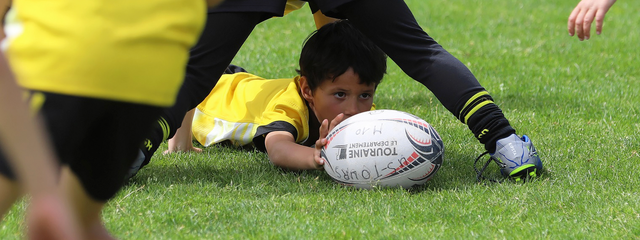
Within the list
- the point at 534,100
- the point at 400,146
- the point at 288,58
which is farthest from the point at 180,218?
the point at 288,58

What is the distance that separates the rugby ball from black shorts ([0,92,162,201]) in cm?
157

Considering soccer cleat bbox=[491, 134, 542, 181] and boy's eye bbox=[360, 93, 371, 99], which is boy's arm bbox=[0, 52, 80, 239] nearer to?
soccer cleat bbox=[491, 134, 542, 181]

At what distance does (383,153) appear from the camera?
3.37 meters

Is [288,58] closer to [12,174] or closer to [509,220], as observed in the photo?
[509,220]

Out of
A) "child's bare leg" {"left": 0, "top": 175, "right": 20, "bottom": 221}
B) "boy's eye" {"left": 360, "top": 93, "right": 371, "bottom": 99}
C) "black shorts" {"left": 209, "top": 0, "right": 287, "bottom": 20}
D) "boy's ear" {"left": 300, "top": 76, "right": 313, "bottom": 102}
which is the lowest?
"boy's ear" {"left": 300, "top": 76, "right": 313, "bottom": 102}

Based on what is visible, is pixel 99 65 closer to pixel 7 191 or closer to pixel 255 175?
pixel 7 191

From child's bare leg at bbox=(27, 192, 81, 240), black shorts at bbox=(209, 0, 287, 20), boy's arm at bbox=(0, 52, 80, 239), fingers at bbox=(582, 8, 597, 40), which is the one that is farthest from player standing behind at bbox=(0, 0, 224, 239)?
fingers at bbox=(582, 8, 597, 40)

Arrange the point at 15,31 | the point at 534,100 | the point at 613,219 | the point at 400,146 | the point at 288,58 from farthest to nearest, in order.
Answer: the point at 288,58 → the point at 534,100 → the point at 400,146 → the point at 613,219 → the point at 15,31

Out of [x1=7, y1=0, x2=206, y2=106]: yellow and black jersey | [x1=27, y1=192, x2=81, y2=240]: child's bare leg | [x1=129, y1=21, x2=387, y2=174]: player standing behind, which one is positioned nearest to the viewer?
[x1=27, y1=192, x2=81, y2=240]: child's bare leg

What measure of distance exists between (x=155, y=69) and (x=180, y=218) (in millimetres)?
1254

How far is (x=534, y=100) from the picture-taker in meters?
5.52

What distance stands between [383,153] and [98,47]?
1.87 meters

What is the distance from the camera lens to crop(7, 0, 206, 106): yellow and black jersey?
5.63 ft

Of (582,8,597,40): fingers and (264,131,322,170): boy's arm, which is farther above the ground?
(582,8,597,40): fingers
